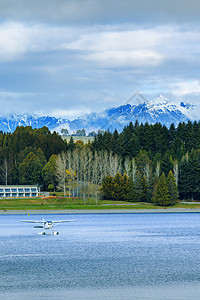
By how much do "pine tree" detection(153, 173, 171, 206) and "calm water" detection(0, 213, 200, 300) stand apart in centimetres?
7217

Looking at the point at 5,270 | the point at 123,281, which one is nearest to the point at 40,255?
the point at 5,270

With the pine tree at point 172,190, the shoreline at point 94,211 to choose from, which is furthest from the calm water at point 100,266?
the pine tree at point 172,190

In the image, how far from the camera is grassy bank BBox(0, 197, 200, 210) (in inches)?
6516

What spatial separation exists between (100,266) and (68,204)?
114 m

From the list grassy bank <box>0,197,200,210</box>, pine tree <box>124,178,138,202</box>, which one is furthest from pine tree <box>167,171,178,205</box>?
pine tree <box>124,178,138,202</box>

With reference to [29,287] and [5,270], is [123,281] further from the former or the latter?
[5,270]

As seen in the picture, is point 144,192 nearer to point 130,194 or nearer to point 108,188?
point 130,194

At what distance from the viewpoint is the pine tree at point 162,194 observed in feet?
561

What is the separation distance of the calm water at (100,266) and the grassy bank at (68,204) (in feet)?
217

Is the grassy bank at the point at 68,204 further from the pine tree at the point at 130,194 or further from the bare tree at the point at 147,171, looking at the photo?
the bare tree at the point at 147,171

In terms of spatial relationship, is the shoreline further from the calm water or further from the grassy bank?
the calm water

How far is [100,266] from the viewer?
61.0 meters

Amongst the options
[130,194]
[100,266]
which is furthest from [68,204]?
[100,266]

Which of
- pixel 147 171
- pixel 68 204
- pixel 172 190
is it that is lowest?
pixel 68 204
